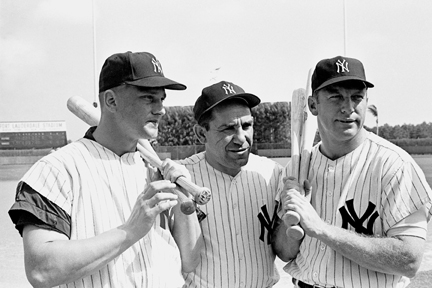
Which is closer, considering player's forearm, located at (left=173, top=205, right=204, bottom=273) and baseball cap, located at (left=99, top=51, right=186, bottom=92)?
baseball cap, located at (left=99, top=51, right=186, bottom=92)

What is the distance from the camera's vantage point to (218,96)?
2525mm

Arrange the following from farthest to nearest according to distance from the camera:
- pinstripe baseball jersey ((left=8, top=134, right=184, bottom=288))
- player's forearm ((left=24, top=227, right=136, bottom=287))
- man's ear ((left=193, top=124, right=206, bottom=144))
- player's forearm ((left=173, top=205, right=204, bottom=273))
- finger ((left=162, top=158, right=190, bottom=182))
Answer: man's ear ((left=193, top=124, right=206, bottom=144)), player's forearm ((left=173, top=205, right=204, bottom=273)), finger ((left=162, top=158, right=190, bottom=182)), pinstripe baseball jersey ((left=8, top=134, right=184, bottom=288)), player's forearm ((left=24, top=227, right=136, bottom=287))

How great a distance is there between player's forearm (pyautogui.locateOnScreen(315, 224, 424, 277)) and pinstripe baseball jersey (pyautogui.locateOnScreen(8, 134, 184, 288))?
2.24 feet

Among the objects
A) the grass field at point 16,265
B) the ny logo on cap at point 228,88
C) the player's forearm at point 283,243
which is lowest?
the grass field at point 16,265

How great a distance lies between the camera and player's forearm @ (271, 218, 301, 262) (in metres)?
2.40

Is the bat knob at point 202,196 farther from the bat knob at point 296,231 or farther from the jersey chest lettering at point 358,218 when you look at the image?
the jersey chest lettering at point 358,218

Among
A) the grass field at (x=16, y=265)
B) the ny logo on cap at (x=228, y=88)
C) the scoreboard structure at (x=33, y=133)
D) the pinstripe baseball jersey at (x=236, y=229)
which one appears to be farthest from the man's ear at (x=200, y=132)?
the scoreboard structure at (x=33, y=133)

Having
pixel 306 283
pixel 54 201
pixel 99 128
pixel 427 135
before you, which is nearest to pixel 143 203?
pixel 54 201

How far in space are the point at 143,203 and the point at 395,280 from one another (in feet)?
4.02

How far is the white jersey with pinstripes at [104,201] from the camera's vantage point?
188cm

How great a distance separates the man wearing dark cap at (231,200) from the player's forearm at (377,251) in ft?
1.66

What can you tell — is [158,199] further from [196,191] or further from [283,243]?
[283,243]

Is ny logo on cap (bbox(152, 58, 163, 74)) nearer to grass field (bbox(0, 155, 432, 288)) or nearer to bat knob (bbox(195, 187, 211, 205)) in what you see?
bat knob (bbox(195, 187, 211, 205))

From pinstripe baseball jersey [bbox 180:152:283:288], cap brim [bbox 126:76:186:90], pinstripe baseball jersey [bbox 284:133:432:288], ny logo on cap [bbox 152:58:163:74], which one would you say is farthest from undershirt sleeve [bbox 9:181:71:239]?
pinstripe baseball jersey [bbox 284:133:432:288]
